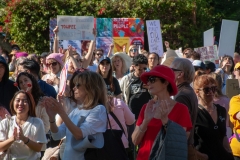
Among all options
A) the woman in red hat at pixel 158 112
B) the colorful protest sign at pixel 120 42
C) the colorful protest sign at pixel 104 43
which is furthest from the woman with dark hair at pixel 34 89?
the colorful protest sign at pixel 120 42

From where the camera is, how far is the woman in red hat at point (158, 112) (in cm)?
529

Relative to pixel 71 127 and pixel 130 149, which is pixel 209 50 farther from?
pixel 71 127

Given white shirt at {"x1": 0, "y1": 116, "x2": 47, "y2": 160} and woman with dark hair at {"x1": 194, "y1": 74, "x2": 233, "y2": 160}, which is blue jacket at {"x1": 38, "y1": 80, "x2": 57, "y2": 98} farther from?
woman with dark hair at {"x1": 194, "y1": 74, "x2": 233, "y2": 160}

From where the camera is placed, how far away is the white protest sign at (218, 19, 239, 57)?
46.0 feet

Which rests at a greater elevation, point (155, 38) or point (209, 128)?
point (155, 38)

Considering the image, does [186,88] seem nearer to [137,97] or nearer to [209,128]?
[209,128]

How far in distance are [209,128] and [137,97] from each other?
368 cm

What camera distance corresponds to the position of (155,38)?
15.3 m

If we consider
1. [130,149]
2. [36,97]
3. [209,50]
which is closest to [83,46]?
[209,50]

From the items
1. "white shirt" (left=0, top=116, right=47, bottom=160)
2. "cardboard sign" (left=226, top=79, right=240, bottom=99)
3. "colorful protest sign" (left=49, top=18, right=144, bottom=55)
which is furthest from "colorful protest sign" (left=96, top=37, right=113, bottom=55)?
"white shirt" (left=0, top=116, right=47, bottom=160)

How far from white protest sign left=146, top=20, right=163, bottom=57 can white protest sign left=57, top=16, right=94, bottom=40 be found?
6.13 ft

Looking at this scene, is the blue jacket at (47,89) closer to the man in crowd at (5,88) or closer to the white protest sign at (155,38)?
the man in crowd at (5,88)

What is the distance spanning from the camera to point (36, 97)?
7.51 m

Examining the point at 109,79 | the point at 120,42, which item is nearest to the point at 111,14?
the point at 120,42
